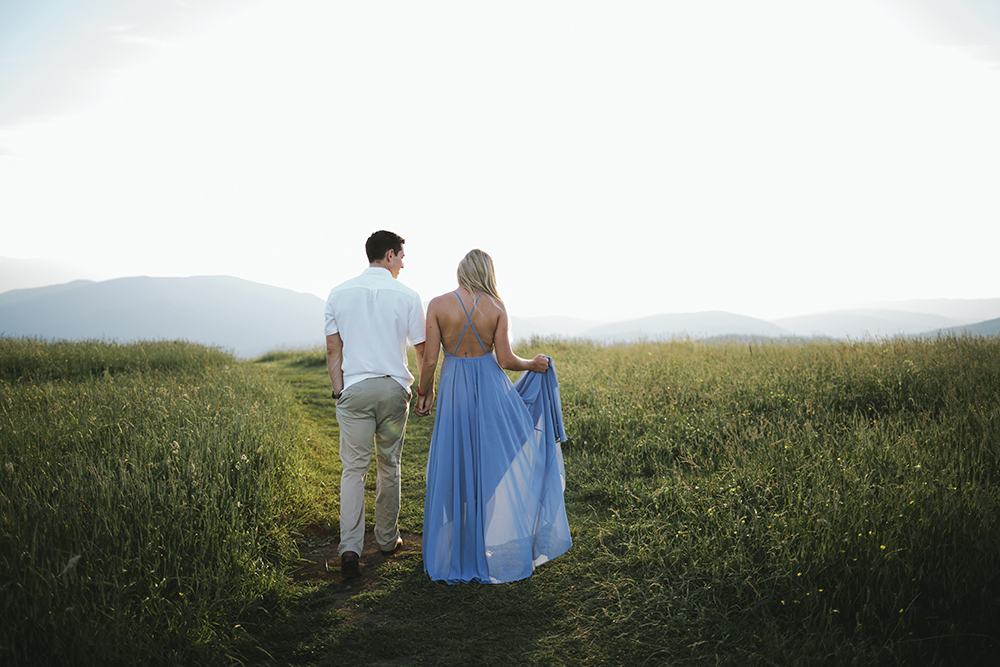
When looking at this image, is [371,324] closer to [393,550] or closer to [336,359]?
[336,359]

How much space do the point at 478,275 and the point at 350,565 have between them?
273 cm

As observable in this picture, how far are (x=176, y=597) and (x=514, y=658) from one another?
7.86 ft

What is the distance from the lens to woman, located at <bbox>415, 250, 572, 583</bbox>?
4.20 metres

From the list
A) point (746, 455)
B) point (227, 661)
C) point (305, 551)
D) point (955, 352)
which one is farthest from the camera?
point (955, 352)

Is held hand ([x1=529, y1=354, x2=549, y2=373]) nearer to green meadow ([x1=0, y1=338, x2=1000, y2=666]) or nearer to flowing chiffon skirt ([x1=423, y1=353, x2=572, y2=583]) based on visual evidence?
flowing chiffon skirt ([x1=423, y1=353, x2=572, y2=583])

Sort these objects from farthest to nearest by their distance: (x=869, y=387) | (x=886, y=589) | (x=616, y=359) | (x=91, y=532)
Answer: (x=616, y=359), (x=869, y=387), (x=91, y=532), (x=886, y=589)

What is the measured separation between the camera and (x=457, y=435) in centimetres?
438

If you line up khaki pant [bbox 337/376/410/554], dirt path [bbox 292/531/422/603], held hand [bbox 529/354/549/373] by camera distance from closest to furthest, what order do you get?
dirt path [bbox 292/531/422/603] → khaki pant [bbox 337/376/410/554] → held hand [bbox 529/354/549/373]

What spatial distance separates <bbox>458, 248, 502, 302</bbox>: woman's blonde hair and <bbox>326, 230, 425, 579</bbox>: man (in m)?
0.53

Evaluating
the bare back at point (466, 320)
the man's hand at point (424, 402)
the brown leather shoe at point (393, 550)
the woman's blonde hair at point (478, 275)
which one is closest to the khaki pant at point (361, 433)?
the man's hand at point (424, 402)

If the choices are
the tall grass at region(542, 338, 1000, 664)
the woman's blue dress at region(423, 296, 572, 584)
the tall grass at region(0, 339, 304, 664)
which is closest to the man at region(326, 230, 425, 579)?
the woman's blue dress at region(423, 296, 572, 584)

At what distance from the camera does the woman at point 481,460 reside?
165 inches

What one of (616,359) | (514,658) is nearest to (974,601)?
(514,658)

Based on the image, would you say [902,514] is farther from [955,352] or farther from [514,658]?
[955,352]
